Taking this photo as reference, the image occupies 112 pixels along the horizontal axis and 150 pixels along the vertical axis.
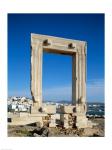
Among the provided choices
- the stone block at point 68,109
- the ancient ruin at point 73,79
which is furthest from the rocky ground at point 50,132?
the stone block at point 68,109

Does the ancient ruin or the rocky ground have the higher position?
the ancient ruin

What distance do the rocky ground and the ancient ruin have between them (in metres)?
0.15

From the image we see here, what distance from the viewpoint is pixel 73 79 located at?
4.95 metres

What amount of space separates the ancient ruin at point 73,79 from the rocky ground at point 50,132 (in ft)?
0.50

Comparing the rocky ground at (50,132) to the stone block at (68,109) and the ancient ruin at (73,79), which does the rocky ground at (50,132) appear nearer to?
the ancient ruin at (73,79)

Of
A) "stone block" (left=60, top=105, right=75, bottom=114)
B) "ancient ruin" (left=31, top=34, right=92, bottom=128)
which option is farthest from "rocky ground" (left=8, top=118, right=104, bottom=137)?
"stone block" (left=60, top=105, right=75, bottom=114)

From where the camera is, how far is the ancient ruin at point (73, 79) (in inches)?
180

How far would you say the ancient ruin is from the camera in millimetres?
4570

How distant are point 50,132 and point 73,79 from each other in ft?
3.13

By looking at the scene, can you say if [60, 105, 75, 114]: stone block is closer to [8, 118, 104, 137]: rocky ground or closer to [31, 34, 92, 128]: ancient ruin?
[31, 34, 92, 128]: ancient ruin
